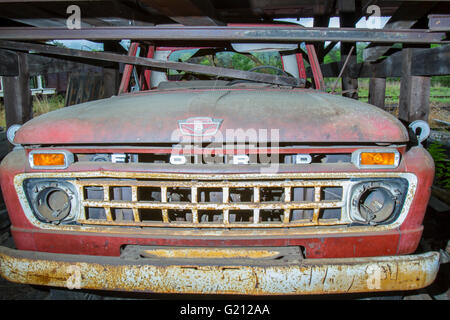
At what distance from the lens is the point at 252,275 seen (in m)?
1.65

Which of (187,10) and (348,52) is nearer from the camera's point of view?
(187,10)

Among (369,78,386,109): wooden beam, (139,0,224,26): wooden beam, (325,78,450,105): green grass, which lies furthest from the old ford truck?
(325,78,450,105): green grass

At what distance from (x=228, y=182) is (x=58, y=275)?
0.98m

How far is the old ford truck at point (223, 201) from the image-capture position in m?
1.68

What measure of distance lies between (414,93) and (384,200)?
7.84 ft

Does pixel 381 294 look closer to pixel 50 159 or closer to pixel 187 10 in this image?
pixel 50 159

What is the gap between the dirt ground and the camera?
6.72 ft

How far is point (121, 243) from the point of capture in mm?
1802

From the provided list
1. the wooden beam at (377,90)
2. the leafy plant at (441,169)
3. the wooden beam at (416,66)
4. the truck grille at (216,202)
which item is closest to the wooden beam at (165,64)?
the truck grille at (216,202)

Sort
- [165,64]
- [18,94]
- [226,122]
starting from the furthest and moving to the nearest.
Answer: [18,94] → [165,64] → [226,122]

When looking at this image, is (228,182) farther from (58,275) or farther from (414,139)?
(414,139)

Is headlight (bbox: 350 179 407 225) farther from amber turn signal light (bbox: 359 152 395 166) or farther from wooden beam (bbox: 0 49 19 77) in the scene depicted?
wooden beam (bbox: 0 49 19 77)

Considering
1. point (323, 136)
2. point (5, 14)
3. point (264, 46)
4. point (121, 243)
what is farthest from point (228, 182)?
point (5, 14)

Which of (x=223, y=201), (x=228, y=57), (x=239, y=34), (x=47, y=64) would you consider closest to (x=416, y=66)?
(x=228, y=57)
